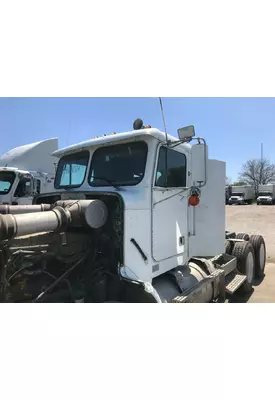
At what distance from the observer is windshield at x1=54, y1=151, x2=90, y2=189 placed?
3.98 metres

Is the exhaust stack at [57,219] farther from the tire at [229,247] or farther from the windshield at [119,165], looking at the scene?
the tire at [229,247]

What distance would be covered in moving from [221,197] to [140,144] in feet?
5.73

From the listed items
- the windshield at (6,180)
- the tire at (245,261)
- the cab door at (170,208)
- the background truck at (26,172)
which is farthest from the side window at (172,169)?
the windshield at (6,180)

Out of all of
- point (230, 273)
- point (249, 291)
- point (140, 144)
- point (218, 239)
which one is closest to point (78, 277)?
point (140, 144)

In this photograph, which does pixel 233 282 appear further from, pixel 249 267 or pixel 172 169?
pixel 172 169

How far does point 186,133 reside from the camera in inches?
135

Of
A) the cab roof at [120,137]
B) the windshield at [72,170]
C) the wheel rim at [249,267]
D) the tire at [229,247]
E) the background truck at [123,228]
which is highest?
the cab roof at [120,137]

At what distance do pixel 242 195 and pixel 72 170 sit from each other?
116ft

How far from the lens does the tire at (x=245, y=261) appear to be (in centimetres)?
569

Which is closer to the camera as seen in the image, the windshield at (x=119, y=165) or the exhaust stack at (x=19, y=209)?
the exhaust stack at (x=19, y=209)

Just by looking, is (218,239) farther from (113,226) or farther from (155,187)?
(113,226)

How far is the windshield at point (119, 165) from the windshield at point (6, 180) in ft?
23.0

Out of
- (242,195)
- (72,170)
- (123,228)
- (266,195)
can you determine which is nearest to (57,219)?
Answer: (123,228)

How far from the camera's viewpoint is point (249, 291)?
18.8 ft
